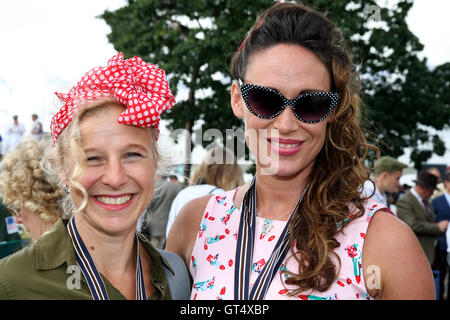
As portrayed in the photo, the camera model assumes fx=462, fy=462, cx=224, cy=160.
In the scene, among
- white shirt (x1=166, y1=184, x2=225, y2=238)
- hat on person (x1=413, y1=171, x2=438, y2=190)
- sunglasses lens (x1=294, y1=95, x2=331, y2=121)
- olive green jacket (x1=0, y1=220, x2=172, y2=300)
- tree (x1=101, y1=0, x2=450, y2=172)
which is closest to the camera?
olive green jacket (x1=0, y1=220, x2=172, y2=300)

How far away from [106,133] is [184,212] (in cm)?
90

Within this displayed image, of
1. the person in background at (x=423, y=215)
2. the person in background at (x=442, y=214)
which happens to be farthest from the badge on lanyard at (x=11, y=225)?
the person in background at (x=442, y=214)

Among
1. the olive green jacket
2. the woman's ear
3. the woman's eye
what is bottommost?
the olive green jacket

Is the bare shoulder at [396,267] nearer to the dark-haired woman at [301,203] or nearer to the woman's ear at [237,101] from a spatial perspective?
the dark-haired woman at [301,203]

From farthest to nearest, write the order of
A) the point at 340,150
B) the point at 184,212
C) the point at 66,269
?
the point at 184,212 < the point at 340,150 < the point at 66,269

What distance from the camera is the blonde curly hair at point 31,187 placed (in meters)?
3.07

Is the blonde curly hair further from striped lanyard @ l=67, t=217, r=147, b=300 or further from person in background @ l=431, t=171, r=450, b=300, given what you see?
person in background @ l=431, t=171, r=450, b=300

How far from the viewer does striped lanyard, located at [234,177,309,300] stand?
6.75 feet

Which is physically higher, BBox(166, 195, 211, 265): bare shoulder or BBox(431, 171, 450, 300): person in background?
BBox(166, 195, 211, 265): bare shoulder

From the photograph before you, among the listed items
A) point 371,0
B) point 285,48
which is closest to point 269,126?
point 285,48

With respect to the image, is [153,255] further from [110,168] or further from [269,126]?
[269,126]

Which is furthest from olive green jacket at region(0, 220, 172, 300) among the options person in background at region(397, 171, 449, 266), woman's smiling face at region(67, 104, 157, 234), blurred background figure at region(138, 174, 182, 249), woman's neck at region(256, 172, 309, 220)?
person in background at region(397, 171, 449, 266)

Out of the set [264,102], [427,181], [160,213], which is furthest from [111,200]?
[427,181]

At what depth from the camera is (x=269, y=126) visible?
2.28 metres
